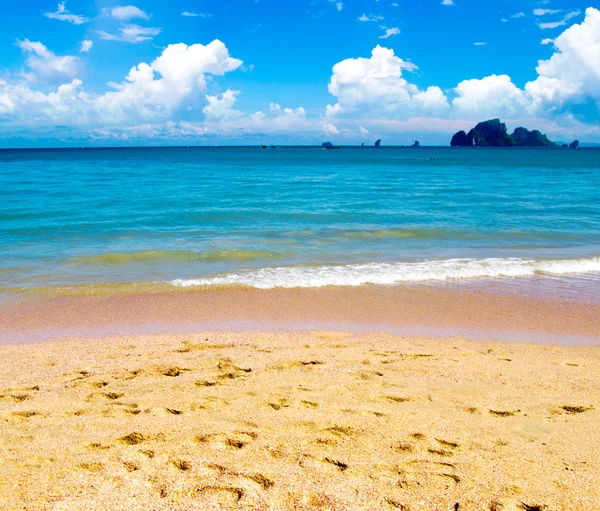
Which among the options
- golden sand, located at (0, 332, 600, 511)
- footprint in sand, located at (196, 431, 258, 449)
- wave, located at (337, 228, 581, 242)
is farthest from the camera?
wave, located at (337, 228, 581, 242)

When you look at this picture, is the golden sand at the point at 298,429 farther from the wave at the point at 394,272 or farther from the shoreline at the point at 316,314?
the wave at the point at 394,272

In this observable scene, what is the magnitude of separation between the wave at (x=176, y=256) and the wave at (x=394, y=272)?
1.70 meters

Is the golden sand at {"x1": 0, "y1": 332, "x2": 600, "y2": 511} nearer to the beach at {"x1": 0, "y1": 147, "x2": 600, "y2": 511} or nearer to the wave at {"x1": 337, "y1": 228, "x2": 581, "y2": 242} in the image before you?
the beach at {"x1": 0, "y1": 147, "x2": 600, "y2": 511}

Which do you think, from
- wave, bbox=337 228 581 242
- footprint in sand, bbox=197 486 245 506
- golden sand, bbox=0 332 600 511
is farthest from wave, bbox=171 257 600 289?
footprint in sand, bbox=197 486 245 506

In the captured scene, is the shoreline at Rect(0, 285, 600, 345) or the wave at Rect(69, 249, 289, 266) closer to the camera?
the shoreline at Rect(0, 285, 600, 345)

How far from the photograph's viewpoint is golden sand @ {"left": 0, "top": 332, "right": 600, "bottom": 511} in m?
3.47

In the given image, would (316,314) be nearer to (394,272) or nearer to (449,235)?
(394,272)

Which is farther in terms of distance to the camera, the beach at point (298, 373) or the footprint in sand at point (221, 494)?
the beach at point (298, 373)

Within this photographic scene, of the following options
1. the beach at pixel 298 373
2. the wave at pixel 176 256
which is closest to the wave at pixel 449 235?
the beach at pixel 298 373

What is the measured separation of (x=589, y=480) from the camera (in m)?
3.66

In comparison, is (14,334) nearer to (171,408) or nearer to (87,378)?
(87,378)

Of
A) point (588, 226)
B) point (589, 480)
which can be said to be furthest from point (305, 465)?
point (588, 226)

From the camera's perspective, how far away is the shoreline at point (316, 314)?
802cm

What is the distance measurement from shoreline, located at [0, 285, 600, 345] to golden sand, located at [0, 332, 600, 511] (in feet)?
3.59
